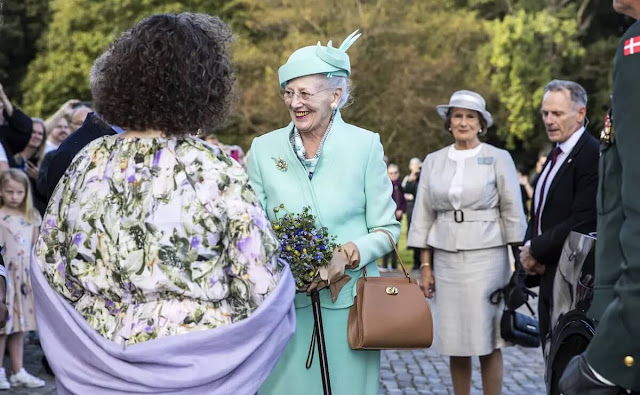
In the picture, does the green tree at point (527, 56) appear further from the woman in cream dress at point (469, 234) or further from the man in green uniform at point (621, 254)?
the man in green uniform at point (621, 254)

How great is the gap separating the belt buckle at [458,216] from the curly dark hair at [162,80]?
4122 millimetres

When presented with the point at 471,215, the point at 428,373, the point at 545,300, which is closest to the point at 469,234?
the point at 471,215

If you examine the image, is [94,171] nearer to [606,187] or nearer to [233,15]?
[606,187]

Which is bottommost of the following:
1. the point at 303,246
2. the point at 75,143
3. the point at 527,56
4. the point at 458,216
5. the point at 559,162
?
the point at 527,56

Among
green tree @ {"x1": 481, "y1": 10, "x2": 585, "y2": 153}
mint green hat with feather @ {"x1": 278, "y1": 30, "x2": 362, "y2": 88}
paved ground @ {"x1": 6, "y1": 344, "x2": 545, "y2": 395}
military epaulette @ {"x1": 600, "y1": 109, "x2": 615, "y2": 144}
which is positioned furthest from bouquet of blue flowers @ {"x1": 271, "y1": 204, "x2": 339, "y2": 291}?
green tree @ {"x1": 481, "y1": 10, "x2": 585, "y2": 153}

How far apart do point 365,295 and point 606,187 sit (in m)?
2.02

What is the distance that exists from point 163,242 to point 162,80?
522mm

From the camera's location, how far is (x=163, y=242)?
3.34 m

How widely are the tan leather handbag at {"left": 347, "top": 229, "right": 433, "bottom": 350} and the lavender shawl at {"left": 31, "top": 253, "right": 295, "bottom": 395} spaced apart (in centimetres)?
128

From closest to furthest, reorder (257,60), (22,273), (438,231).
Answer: (438,231) → (22,273) → (257,60)

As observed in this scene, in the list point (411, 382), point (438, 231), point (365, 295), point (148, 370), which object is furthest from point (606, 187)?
point (411, 382)

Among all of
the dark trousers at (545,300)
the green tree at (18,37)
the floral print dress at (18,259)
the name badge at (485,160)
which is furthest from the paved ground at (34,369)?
the green tree at (18,37)

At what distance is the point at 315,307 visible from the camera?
16.1 feet

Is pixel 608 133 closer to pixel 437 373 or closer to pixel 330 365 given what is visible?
pixel 330 365
